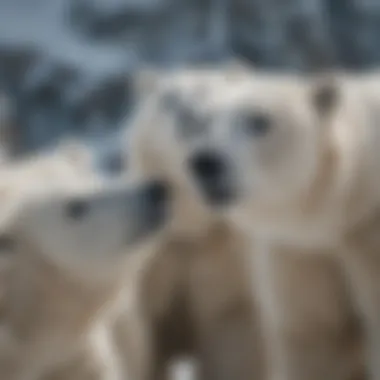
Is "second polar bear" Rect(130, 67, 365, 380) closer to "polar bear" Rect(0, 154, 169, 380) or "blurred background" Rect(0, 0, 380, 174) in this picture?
"polar bear" Rect(0, 154, 169, 380)

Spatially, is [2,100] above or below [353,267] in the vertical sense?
below

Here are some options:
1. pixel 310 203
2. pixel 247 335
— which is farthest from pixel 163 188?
pixel 247 335

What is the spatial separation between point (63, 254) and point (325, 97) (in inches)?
12.9

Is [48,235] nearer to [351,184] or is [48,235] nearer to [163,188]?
[163,188]

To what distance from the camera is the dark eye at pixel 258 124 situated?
0.97 metres

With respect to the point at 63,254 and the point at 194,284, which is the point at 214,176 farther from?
the point at 194,284

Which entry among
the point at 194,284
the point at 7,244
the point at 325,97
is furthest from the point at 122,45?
the point at 7,244

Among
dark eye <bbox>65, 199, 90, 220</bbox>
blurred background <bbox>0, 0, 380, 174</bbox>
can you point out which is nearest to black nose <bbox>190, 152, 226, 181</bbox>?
dark eye <bbox>65, 199, 90, 220</bbox>

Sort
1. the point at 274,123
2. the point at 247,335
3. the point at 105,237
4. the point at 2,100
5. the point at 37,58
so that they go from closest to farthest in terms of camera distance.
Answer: the point at 105,237 → the point at 274,123 → the point at 247,335 → the point at 2,100 → the point at 37,58

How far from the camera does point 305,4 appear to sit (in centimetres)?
179

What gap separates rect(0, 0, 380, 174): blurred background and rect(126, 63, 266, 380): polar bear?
471 mm

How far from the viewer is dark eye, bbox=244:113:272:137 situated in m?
0.97

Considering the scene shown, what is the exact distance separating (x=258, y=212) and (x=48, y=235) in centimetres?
23

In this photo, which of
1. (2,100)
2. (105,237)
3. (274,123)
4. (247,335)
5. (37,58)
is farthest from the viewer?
(37,58)
